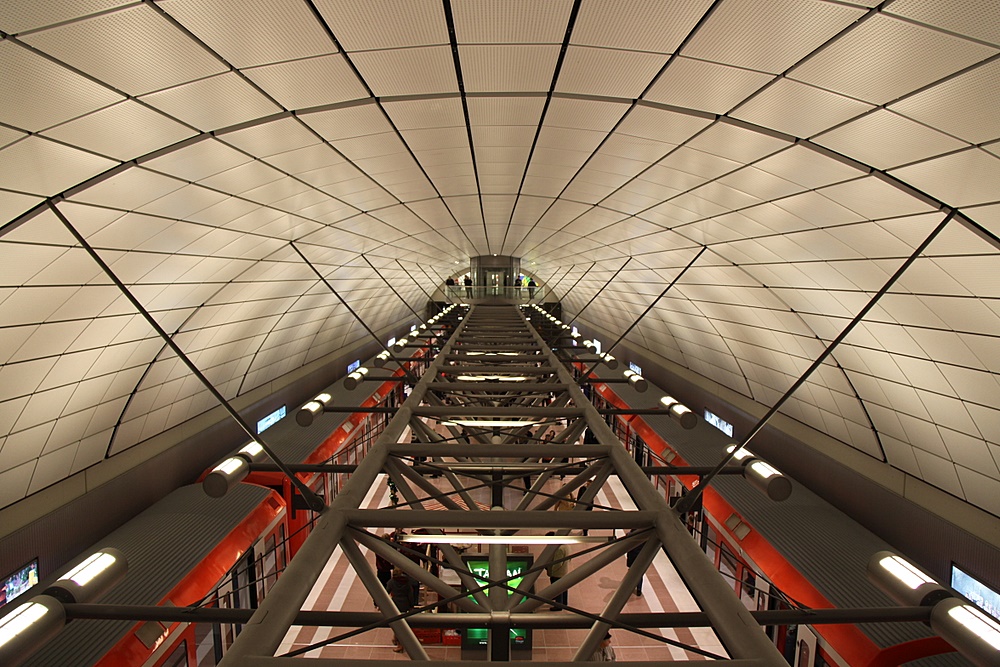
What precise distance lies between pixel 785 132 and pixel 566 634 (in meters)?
13.2

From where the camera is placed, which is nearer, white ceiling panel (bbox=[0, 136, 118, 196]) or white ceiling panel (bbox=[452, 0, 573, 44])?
white ceiling panel (bbox=[452, 0, 573, 44])

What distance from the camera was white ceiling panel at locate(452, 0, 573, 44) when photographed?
15.3 feet

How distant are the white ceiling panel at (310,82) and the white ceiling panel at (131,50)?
53 centimetres

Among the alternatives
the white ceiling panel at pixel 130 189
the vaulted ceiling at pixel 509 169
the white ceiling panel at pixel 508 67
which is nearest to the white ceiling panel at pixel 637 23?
the vaulted ceiling at pixel 509 169

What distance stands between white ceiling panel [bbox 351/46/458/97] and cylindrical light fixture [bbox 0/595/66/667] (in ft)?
17.2

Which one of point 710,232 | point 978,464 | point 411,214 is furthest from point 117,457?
point 978,464

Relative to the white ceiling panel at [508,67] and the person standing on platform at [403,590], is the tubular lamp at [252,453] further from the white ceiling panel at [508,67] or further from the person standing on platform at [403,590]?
the person standing on platform at [403,590]

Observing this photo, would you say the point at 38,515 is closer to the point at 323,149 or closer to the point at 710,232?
the point at 323,149

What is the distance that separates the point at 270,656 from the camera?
2771 mm

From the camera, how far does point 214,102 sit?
567 centimetres

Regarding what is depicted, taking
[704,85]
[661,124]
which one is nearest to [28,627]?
[704,85]

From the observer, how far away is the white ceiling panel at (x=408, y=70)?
549cm

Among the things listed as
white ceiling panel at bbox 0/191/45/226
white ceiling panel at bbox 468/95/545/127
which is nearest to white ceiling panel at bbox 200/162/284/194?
white ceiling panel at bbox 0/191/45/226

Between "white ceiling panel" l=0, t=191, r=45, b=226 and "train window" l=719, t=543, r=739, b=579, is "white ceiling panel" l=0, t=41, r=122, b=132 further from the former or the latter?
"train window" l=719, t=543, r=739, b=579
